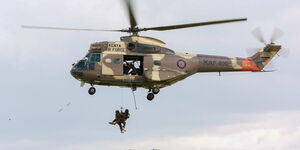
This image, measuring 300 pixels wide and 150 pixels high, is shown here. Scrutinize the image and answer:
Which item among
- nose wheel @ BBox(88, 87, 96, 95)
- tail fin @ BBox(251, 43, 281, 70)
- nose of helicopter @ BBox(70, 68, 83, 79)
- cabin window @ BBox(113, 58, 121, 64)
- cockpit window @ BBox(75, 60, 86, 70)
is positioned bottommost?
nose wheel @ BBox(88, 87, 96, 95)

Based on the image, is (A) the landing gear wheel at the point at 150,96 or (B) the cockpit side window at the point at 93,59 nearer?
(B) the cockpit side window at the point at 93,59

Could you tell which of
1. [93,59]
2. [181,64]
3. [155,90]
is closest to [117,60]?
[93,59]

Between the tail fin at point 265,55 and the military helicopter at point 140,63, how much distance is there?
308cm

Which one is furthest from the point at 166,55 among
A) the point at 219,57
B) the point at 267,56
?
the point at 267,56

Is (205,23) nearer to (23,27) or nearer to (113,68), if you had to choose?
(113,68)

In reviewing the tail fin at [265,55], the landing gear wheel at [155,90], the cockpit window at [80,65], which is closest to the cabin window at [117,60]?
the cockpit window at [80,65]

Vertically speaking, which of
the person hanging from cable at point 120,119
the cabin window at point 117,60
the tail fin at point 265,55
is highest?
the tail fin at point 265,55

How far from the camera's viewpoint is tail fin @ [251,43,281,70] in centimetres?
3984

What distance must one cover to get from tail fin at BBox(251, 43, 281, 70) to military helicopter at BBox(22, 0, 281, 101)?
121 inches

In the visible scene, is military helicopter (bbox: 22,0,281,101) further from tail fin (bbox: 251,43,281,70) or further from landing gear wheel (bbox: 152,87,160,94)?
tail fin (bbox: 251,43,281,70)

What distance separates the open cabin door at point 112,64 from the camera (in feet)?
115

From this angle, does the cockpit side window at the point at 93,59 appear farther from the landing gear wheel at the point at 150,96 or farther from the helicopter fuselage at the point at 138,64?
the landing gear wheel at the point at 150,96

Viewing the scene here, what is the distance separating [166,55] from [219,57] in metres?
3.88

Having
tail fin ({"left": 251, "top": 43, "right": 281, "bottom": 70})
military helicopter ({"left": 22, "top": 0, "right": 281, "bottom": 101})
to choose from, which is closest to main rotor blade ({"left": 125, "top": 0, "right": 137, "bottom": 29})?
military helicopter ({"left": 22, "top": 0, "right": 281, "bottom": 101})
